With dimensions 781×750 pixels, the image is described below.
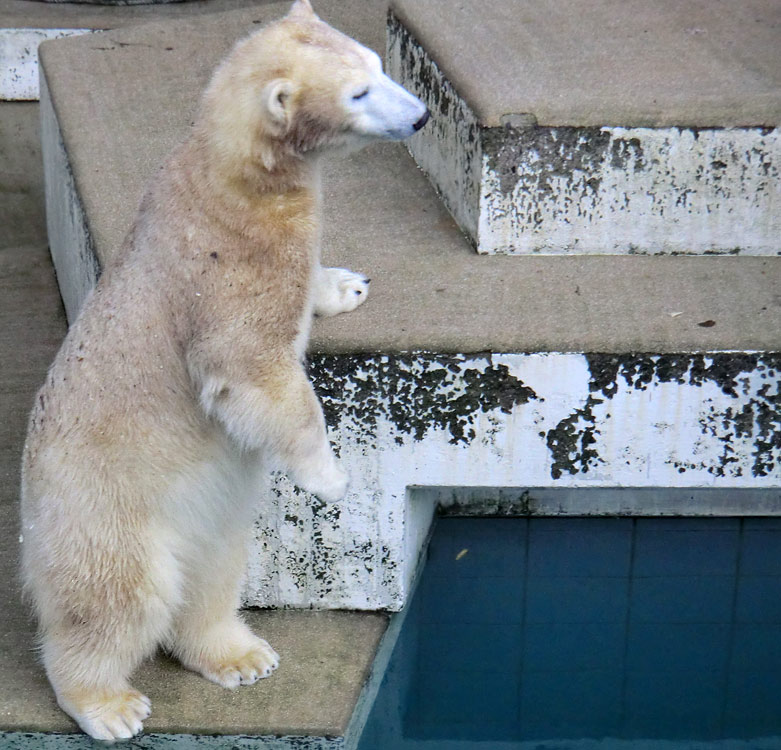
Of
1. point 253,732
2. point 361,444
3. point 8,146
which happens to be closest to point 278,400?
point 361,444

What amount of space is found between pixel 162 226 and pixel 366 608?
3.55 feet

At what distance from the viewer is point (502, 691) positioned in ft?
10.1

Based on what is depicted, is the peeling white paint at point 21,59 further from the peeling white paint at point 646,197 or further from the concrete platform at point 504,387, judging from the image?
the peeling white paint at point 646,197

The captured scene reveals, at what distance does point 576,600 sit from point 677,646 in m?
0.28

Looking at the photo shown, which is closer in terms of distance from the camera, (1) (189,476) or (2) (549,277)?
(1) (189,476)

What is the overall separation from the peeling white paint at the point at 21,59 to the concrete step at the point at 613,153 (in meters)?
2.61

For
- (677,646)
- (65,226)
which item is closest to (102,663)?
(677,646)

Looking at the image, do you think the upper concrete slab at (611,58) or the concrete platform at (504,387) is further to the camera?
the upper concrete slab at (611,58)

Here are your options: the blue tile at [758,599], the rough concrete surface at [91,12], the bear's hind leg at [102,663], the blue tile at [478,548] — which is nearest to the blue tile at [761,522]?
the blue tile at [758,599]

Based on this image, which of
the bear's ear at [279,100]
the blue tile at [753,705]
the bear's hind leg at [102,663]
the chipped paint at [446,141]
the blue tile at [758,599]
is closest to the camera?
the bear's ear at [279,100]

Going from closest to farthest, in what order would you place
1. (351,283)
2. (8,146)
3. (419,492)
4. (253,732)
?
(253,732) → (351,283) → (419,492) → (8,146)

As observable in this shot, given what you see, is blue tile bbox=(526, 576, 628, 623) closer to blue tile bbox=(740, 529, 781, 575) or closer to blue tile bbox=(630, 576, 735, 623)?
blue tile bbox=(630, 576, 735, 623)

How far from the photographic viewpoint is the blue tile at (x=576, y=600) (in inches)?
128

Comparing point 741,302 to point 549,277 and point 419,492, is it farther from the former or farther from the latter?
point 419,492
